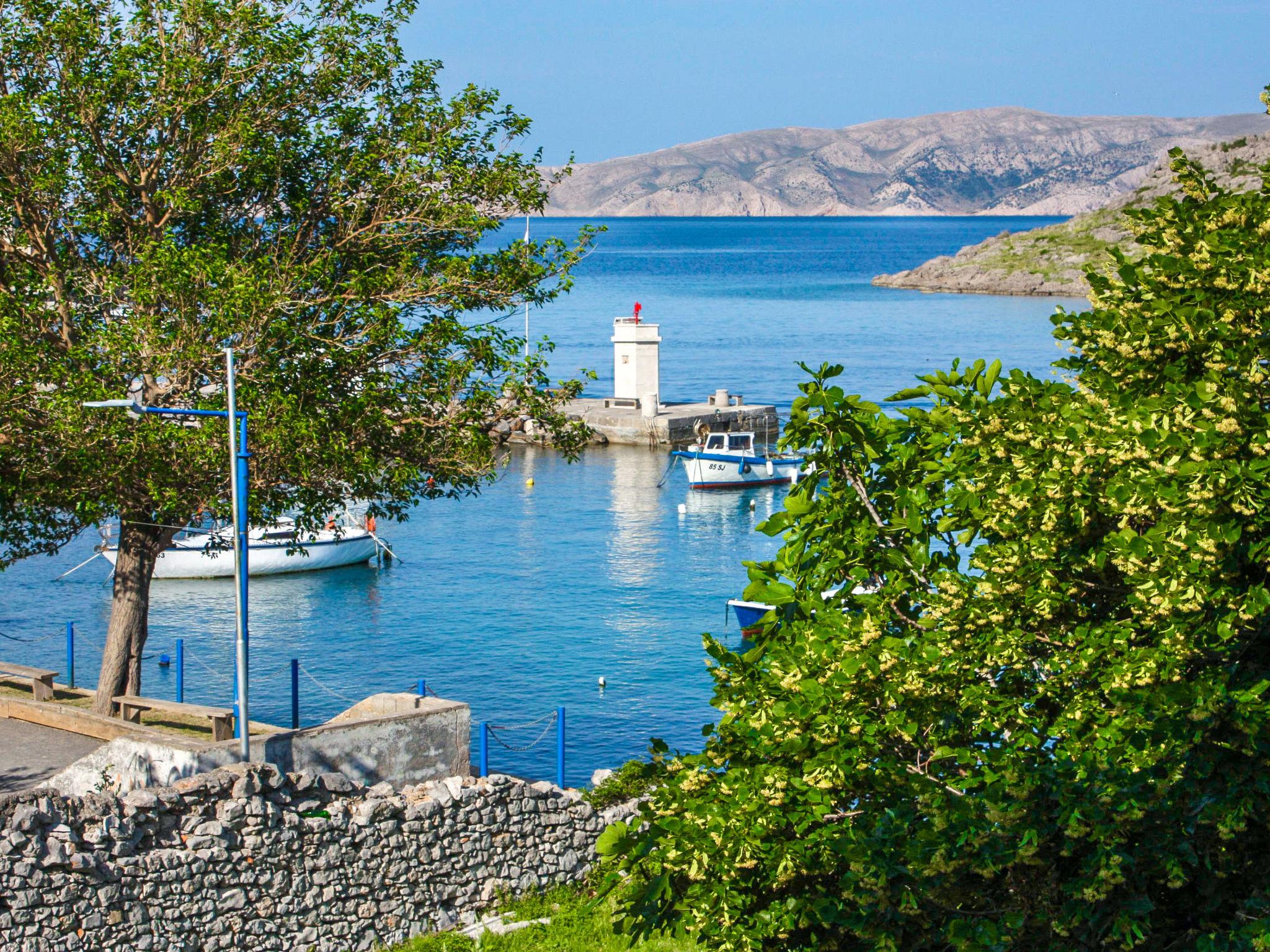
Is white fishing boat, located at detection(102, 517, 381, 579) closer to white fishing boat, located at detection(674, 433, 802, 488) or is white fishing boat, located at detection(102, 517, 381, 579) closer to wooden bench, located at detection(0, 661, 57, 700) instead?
white fishing boat, located at detection(674, 433, 802, 488)

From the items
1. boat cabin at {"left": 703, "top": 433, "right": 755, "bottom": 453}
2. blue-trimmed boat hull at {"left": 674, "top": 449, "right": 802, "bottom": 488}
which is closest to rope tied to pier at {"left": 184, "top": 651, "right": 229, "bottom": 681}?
blue-trimmed boat hull at {"left": 674, "top": 449, "right": 802, "bottom": 488}

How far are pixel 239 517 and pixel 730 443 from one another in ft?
188

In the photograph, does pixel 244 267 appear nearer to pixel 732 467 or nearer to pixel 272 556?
pixel 272 556

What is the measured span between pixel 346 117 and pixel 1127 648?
18308mm

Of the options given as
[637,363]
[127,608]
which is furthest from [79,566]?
[637,363]

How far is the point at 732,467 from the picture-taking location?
66.6m

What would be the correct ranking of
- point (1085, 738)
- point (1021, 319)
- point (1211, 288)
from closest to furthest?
point (1085, 738)
point (1211, 288)
point (1021, 319)

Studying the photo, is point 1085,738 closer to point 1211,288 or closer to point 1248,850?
point 1248,850

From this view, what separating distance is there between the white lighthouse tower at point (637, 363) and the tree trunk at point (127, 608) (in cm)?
5322

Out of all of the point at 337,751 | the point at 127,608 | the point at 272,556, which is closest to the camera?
the point at 337,751

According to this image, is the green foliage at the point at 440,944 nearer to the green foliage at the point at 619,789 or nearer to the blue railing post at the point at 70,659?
the green foliage at the point at 619,789

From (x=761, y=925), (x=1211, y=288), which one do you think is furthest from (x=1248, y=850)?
(x=1211, y=288)

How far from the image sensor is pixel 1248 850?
8625 millimetres

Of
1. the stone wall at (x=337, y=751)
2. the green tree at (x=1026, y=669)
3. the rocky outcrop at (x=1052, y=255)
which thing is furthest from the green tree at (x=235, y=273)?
the rocky outcrop at (x=1052, y=255)
